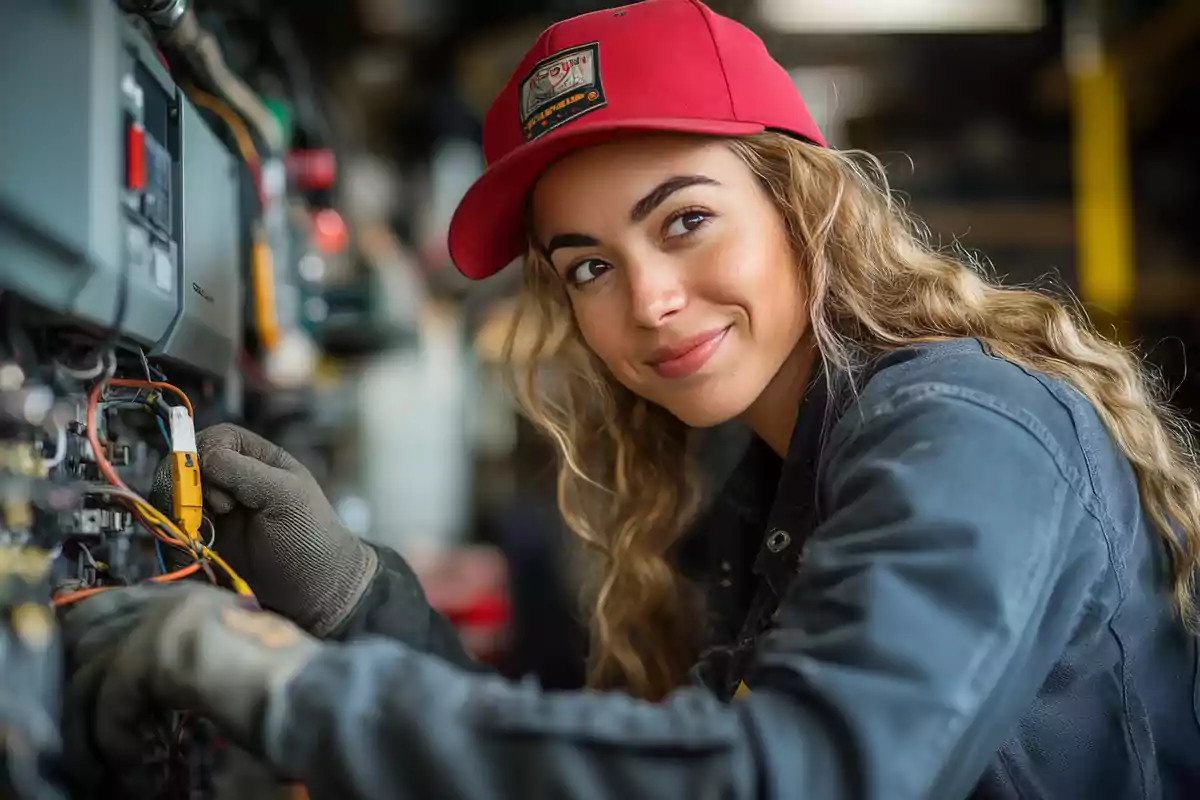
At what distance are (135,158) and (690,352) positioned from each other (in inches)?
19.4

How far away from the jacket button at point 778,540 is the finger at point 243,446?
440mm

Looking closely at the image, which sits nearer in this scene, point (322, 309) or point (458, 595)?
point (322, 309)

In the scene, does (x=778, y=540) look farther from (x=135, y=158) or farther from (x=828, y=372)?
(x=135, y=158)

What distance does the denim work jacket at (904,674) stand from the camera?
0.56 meters

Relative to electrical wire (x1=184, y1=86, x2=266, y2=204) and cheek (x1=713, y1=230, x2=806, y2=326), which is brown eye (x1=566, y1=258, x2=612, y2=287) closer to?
cheek (x1=713, y1=230, x2=806, y2=326)

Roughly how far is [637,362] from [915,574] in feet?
1.42

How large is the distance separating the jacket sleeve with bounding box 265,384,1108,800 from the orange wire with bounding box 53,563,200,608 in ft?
0.54

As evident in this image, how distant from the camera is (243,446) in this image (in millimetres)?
851

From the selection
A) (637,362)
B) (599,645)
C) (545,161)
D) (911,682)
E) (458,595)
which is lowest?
(458,595)

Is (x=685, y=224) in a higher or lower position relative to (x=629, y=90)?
lower

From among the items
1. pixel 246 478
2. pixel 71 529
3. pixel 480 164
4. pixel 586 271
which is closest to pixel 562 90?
pixel 586 271

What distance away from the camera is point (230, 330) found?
1.02m

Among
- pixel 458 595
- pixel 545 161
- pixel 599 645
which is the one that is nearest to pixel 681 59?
pixel 545 161

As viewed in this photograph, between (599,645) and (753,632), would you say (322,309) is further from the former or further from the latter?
(753,632)
